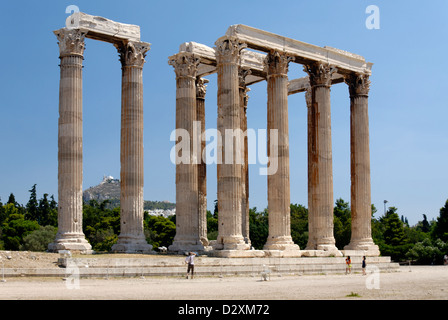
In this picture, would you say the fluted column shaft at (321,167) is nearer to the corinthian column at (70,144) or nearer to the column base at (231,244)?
the column base at (231,244)

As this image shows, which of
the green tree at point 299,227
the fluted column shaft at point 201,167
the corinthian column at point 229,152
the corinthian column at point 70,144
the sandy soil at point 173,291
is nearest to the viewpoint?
the sandy soil at point 173,291

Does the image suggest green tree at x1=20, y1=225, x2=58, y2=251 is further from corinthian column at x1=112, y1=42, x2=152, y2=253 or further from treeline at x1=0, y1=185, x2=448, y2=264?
corinthian column at x1=112, y1=42, x2=152, y2=253

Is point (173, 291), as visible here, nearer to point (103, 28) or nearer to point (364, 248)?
point (103, 28)

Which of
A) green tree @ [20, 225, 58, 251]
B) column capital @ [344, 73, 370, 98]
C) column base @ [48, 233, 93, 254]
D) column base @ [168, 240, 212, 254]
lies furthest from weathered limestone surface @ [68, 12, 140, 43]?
green tree @ [20, 225, 58, 251]

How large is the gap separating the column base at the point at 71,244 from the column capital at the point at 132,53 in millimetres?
14147

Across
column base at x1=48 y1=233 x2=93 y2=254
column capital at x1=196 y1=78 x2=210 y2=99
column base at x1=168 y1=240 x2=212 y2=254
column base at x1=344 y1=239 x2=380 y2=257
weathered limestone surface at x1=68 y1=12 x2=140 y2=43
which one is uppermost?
weathered limestone surface at x1=68 y1=12 x2=140 y2=43

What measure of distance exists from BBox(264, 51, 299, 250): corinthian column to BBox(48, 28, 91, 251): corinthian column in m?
15.4

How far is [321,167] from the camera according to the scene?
2381 inches

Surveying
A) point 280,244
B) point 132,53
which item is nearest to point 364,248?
point 280,244

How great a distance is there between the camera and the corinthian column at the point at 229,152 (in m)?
51.8

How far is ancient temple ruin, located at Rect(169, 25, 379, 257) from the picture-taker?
5272 cm

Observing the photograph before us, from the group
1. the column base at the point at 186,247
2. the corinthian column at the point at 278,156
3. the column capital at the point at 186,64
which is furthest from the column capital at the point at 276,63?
the column base at the point at 186,247

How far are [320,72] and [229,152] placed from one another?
46.8 ft
